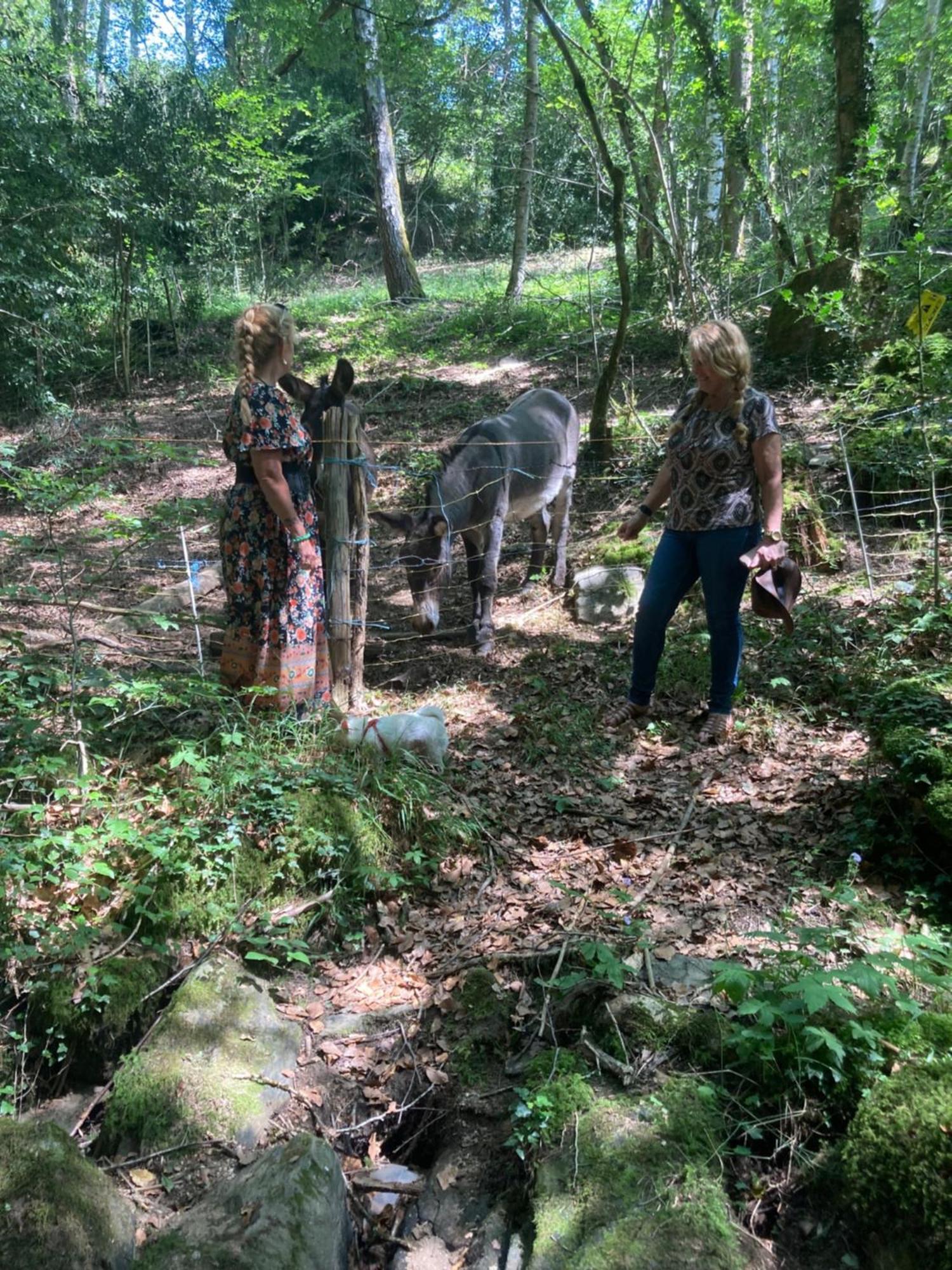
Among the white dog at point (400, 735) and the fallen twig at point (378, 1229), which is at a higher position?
the white dog at point (400, 735)

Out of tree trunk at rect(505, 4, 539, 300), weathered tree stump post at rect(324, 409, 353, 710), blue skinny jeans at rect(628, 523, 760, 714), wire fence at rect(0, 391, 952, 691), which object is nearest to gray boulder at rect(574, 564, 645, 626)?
wire fence at rect(0, 391, 952, 691)

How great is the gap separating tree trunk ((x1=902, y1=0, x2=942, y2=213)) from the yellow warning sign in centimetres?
577

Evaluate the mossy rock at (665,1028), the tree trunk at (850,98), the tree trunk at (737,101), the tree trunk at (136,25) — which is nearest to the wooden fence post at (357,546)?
the mossy rock at (665,1028)

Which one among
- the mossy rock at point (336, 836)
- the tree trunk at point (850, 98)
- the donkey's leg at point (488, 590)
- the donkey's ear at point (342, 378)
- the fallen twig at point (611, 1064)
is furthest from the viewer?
the tree trunk at point (850, 98)

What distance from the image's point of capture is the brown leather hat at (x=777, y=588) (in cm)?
413

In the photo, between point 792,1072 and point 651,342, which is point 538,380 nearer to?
point 651,342

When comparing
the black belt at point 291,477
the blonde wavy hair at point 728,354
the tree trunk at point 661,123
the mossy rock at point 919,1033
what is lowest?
the mossy rock at point 919,1033

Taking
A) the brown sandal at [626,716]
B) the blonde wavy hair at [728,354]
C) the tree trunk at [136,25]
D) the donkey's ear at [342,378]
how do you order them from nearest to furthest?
the blonde wavy hair at [728,354] → the donkey's ear at [342,378] → the brown sandal at [626,716] → the tree trunk at [136,25]

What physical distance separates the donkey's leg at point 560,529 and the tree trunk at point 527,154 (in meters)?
8.45

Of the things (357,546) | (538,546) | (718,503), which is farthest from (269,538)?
(538,546)

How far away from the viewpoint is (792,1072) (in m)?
2.02

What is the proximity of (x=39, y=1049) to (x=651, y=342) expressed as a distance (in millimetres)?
11640

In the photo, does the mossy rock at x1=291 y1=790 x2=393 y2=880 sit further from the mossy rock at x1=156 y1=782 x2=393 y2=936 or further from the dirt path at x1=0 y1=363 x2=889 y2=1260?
the dirt path at x1=0 y1=363 x2=889 y2=1260

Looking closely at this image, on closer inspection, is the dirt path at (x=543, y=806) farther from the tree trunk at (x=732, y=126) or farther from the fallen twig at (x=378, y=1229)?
the tree trunk at (x=732, y=126)
